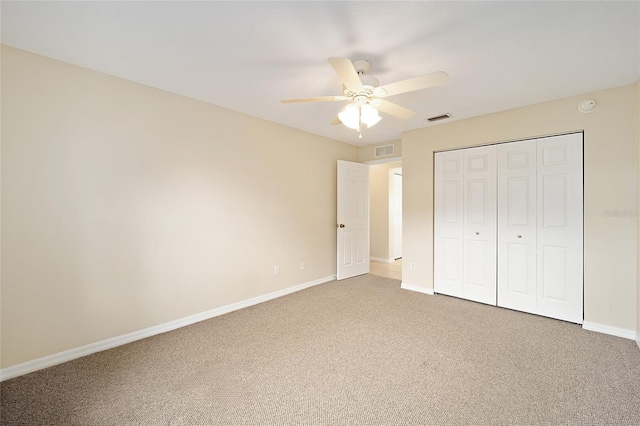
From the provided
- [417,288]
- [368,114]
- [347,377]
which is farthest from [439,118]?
[347,377]

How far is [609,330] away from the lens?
2732 millimetres

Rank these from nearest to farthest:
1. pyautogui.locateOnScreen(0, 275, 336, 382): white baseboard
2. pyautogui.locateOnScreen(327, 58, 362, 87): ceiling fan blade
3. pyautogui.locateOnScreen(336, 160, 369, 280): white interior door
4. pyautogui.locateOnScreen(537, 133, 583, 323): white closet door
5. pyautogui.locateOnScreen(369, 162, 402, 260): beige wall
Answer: pyautogui.locateOnScreen(327, 58, 362, 87): ceiling fan blade
pyautogui.locateOnScreen(0, 275, 336, 382): white baseboard
pyautogui.locateOnScreen(537, 133, 583, 323): white closet door
pyautogui.locateOnScreen(336, 160, 369, 280): white interior door
pyautogui.locateOnScreen(369, 162, 402, 260): beige wall

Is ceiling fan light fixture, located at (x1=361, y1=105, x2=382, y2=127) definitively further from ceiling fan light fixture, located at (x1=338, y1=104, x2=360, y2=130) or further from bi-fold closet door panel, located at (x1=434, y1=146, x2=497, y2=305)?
bi-fold closet door panel, located at (x1=434, y1=146, x2=497, y2=305)

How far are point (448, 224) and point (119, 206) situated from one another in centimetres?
401

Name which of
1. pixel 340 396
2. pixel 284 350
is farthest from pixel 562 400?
pixel 284 350

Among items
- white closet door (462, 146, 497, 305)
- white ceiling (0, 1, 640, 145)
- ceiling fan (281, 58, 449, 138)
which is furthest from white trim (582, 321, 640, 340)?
ceiling fan (281, 58, 449, 138)

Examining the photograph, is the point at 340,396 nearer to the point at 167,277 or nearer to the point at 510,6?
the point at 167,277

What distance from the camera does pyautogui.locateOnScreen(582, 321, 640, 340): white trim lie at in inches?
103

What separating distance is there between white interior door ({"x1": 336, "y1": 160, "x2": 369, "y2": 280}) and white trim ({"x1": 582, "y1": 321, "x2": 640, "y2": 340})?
3052mm

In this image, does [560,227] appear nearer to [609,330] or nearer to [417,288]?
[609,330]

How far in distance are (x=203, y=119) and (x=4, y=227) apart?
6.28ft

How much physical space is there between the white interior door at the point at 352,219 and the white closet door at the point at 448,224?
1.43 meters

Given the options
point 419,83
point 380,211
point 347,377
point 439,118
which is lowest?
point 347,377

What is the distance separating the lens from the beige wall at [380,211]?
640cm
